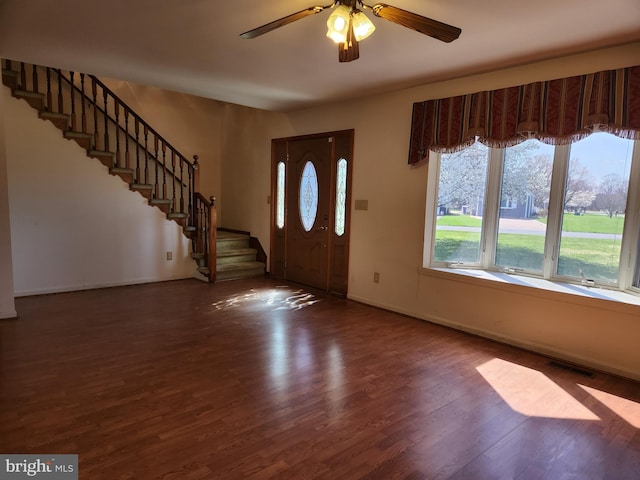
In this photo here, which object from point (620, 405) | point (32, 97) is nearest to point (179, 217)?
point (32, 97)

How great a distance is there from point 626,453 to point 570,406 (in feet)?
1.54

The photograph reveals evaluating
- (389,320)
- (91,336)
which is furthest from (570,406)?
(91,336)

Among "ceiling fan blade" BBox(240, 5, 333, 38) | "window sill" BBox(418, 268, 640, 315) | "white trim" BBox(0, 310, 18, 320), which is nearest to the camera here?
"ceiling fan blade" BBox(240, 5, 333, 38)

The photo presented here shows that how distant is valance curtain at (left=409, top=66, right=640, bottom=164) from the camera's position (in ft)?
9.41

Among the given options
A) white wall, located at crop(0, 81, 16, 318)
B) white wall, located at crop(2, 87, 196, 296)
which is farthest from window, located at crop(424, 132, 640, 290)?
white wall, located at crop(0, 81, 16, 318)

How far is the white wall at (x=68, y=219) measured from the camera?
180 inches

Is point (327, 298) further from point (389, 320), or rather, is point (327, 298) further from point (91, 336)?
point (91, 336)

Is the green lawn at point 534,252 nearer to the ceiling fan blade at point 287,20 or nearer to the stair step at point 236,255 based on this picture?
the ceiling fan blade at point 287,20

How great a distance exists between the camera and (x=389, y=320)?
425 centimetres

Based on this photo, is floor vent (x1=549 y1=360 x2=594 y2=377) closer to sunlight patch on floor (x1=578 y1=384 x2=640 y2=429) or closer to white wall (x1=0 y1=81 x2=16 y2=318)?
sunlight patch on floor (x1=578 y1=384 x2=640 y2=429)

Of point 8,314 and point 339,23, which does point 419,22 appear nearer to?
point 339,23

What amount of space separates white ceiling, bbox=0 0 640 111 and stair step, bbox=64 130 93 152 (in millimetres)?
1142

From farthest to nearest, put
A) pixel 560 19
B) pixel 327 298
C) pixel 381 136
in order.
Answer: pixel 327 298
pixel 381 136
pixel 560 19

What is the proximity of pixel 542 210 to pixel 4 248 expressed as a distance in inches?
198
